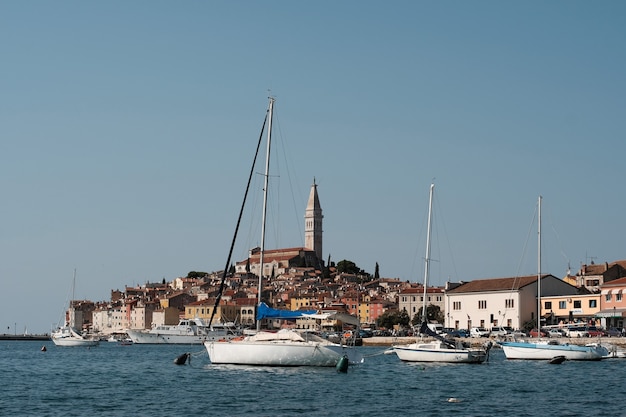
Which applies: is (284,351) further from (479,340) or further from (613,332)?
(613,332)

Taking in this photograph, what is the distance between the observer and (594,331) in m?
74.0

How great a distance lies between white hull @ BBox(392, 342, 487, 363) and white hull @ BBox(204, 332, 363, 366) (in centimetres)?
737

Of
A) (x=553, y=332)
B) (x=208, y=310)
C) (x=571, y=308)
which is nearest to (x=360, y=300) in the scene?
(x=208, y=310)

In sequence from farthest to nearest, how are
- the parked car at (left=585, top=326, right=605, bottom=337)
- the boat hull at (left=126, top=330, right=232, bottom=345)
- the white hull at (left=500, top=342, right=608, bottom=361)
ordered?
the boat hull at (left=126, top=330, right=232, bottom=345), the parked car at (left=585, top=326, right=605, bottom=337), the white hull at (left=500, top=342, right=608, bottom=361)

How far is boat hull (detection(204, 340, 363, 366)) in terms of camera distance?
1518 inches

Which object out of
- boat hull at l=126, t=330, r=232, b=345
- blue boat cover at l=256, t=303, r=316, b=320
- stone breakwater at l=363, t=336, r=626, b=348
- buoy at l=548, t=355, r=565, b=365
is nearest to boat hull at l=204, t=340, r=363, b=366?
blue boat cover at l=256, t=303, r=316, b=320

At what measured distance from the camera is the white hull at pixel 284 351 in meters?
38.6

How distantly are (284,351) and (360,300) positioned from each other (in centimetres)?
10659

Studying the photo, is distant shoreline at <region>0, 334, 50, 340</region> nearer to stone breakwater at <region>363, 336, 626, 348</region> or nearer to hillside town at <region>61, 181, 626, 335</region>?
hillside town at <region>61, 181, 626, 335</region>

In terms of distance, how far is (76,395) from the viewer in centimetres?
3338

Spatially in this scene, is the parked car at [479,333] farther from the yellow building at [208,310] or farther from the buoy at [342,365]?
the yellow building at [208,310]

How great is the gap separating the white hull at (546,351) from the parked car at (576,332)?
19062 millimetres

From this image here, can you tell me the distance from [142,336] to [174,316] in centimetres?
4914

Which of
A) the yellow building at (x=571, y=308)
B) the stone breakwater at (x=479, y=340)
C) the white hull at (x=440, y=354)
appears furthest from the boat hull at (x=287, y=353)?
the yellow building at (x=571, y=308)
